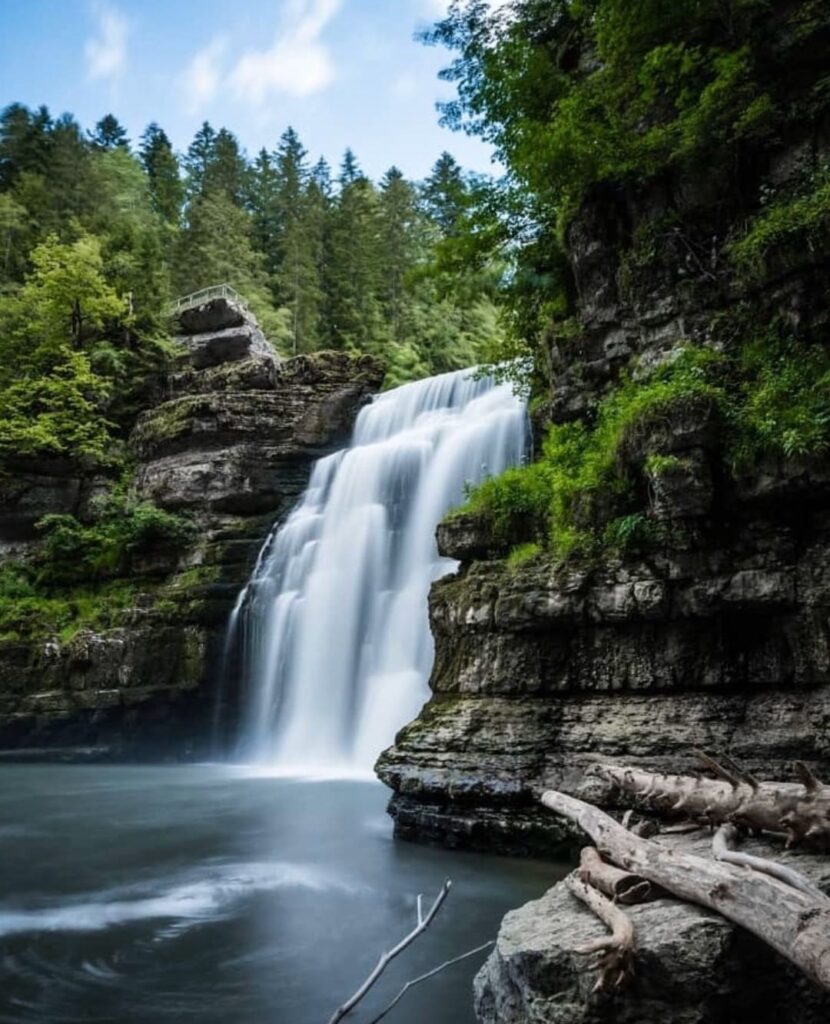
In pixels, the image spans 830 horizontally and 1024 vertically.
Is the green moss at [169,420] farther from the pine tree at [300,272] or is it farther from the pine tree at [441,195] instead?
the pine tree at [441,195]

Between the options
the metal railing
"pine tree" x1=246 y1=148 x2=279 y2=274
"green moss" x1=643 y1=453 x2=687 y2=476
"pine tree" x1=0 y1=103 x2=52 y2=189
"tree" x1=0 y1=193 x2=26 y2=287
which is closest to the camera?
"green moss" x1=643 y1=453 x2=687 y2=476

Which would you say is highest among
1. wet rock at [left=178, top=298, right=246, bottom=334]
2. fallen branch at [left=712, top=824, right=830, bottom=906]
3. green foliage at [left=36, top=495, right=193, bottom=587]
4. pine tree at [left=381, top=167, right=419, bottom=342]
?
pine tree at [left=381, top=167, right=419, bottom=342]

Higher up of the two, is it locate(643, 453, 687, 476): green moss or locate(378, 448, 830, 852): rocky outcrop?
locate(643, 453, 687, 476): green moss

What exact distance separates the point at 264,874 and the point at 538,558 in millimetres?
4738

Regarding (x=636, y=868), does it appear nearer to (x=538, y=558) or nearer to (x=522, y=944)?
(x=522, y=944)

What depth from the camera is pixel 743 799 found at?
16.6 ft

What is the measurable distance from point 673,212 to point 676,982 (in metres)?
9.43

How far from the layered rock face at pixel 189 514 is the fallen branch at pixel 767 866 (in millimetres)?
14851

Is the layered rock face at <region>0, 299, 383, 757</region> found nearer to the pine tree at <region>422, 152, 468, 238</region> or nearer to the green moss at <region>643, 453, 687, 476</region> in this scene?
the green moss at <region>643, 453, 687, 476</region>

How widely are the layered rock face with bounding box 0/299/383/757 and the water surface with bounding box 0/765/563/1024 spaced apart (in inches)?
238

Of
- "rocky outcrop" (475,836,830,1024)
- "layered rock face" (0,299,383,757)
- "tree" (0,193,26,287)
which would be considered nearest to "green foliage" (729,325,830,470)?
"rocky outcrop" (475,836,830,1024)

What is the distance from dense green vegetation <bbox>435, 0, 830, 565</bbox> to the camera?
26.4 feet

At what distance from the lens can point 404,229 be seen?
1560 inches

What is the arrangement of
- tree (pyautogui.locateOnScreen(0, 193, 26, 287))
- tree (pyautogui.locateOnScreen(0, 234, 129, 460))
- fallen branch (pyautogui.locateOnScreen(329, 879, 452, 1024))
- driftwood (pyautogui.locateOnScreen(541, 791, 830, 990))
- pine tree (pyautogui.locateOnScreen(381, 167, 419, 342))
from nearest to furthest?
1. fallen branch (pyautogui.locateOnScreen(329, 879, 452, 1024))
2. driftwood (pyautogui.locateOnScreen(541, 791, 830, 990))
3. tree (pyautogui.locateOnScreen(0, 234, 129, 460))
4. tree (pyautogui.locateOnScreen(0, 193, 26, 287))
5. pine tree (pyautogui.locateOnScreen(381, 167, 419, 342))
